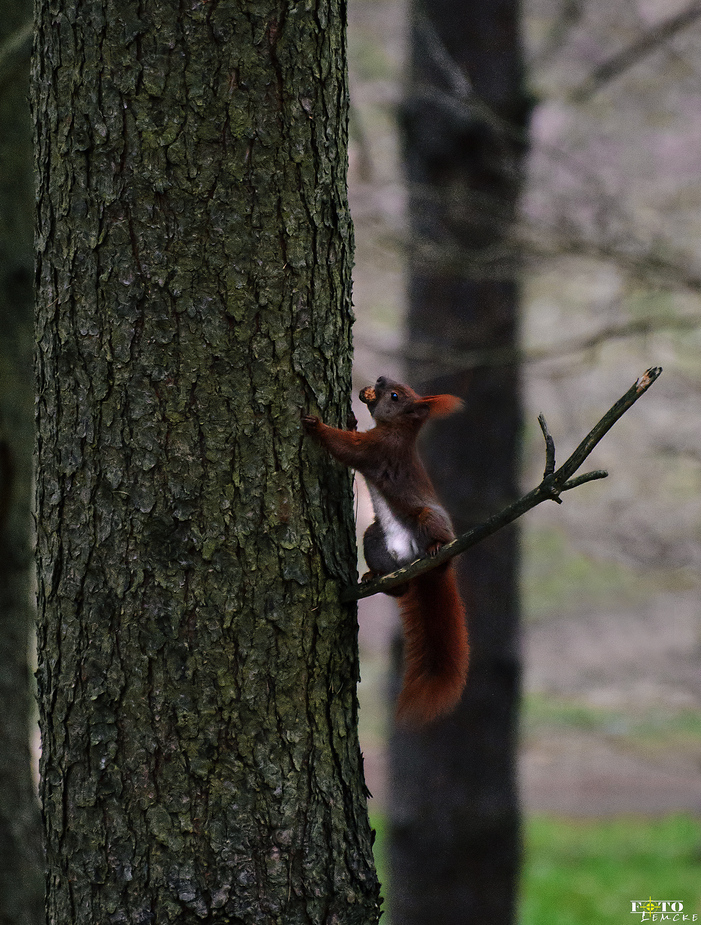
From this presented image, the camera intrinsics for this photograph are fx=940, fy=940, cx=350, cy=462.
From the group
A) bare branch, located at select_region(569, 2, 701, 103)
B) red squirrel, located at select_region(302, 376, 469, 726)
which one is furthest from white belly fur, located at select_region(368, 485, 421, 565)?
bare branch, located at select_region(569, 2, 701, 103)

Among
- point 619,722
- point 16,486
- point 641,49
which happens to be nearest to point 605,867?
point 619,722

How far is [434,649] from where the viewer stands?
1.97 metres

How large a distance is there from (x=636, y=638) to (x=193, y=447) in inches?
484

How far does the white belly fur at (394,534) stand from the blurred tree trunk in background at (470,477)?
274cm

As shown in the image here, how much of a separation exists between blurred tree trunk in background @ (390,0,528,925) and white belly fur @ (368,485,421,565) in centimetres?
274

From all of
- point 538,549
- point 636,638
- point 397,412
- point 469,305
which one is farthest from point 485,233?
point 636,638

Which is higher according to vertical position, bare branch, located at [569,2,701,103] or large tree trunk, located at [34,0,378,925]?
bare branch, located at [569,2,701,103]

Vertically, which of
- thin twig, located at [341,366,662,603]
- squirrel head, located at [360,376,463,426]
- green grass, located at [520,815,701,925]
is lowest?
green grass, located at [520,815,701,925]

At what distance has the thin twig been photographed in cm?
152

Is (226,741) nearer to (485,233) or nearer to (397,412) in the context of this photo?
(397,412)

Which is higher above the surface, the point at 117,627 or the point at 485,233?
the point at 485,233

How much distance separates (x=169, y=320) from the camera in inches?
69.0

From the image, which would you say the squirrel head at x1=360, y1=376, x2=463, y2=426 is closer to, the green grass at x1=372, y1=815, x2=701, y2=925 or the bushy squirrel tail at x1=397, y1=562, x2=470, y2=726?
the bushy squirrel tail at x1=397, y1=562, x2=470, y2=726

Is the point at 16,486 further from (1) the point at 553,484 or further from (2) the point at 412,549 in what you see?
(1) the point at 553,484
